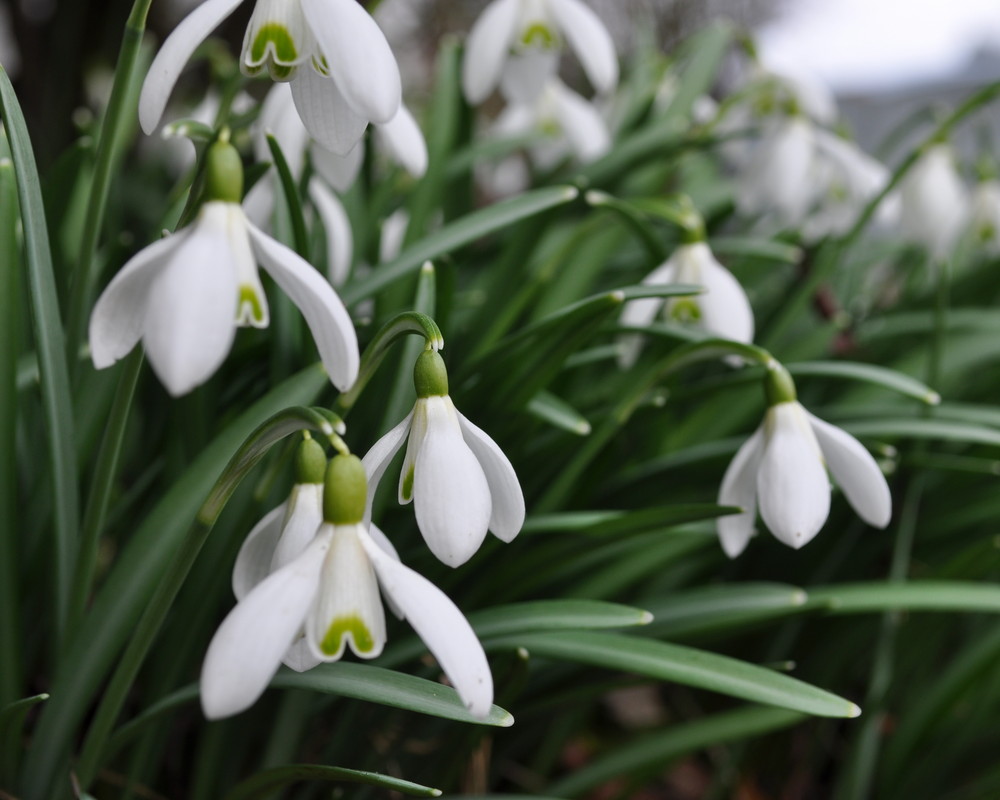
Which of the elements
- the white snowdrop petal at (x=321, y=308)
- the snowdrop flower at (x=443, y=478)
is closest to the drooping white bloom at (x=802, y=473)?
the snowdrop flower at (x=443, y=478)

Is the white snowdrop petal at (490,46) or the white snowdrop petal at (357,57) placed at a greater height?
the white snowdrop petal at (490,46)

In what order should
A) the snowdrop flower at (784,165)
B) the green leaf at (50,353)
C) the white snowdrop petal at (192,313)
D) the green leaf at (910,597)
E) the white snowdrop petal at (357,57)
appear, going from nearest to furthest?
the white snowdrop petal at (192,313) → the white snowdrop petal at (357,57) → the green leaf at (50,353) → the green leaf at (910,597) → the snowdrop flower at (784,165)

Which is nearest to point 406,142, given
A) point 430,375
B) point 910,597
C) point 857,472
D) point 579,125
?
point 430,375

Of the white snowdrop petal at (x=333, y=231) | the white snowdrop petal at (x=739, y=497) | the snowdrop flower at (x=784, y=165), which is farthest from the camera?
the snowdrop flower at (x=784, y=165)

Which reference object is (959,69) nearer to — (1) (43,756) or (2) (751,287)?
(2) (751,287)

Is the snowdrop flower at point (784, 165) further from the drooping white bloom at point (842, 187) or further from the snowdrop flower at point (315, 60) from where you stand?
the snowdrop flower at point (315, 60)

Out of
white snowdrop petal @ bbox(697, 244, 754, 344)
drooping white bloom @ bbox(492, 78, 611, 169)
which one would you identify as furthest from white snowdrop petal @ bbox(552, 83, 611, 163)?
white snowdrop petal @ bbox(697, 244, 754, 344)

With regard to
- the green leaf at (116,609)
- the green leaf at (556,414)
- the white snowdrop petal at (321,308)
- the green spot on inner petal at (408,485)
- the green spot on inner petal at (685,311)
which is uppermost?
the white snowdrop petal at (321,308)
